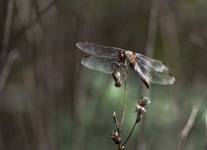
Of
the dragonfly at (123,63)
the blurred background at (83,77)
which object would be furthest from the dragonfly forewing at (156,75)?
the blurred background at (83,77)

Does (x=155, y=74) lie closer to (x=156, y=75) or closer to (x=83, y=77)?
(x=156, y=75)

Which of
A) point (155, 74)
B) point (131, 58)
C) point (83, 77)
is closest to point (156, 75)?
point (155, 74)

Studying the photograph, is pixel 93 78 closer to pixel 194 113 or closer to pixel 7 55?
pixel 7 55

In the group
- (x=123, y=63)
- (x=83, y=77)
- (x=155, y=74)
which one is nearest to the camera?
(x=123, y=63)

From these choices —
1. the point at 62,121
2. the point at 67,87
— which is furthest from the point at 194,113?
the point at 62,121

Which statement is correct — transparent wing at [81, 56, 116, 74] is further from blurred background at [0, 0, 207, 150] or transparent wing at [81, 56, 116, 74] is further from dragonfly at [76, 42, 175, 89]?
blurred background at [0, 0, 207, 150]

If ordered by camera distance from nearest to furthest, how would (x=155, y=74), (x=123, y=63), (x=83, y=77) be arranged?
(x=123, y=63) → (x=155, y=74) → (x=83, y=77)

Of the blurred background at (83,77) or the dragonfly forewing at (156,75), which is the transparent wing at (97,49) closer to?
the dragonfly forewing at (156,75)
